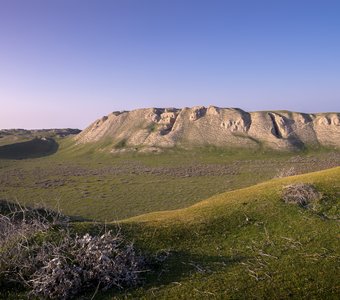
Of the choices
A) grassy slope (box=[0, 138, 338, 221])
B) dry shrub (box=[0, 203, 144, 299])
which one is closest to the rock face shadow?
grassy slope (box=[0, 138, 338, 221])

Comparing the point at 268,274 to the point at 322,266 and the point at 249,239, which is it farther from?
the point at 249,239

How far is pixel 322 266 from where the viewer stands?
14961 millimetres

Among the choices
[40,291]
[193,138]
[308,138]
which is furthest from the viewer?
[193,138]

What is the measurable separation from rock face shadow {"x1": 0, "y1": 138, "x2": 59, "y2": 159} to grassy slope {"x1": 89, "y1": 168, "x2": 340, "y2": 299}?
490 ft

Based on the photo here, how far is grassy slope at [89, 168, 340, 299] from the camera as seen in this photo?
13195mm

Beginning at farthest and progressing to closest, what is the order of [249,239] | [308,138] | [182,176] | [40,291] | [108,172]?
[308,138]
[108,172]
[182,176]
[249,239]
[40,291]

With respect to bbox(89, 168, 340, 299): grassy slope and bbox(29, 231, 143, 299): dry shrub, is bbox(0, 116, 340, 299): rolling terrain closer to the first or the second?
bbox(89, 168, 340, 299): grassy slope

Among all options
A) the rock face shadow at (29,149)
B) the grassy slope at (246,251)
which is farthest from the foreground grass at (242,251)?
the rock face shadow at (29,149)

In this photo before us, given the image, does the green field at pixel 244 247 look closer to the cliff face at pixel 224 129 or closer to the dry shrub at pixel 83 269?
the dry shrub at pixel 83 269

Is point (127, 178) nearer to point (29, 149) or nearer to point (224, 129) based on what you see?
point (224, 129)

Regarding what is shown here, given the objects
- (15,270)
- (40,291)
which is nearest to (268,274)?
(40,291)

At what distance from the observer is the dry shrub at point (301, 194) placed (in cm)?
2429

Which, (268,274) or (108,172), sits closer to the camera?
(268,274)

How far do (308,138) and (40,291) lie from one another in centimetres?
15201
